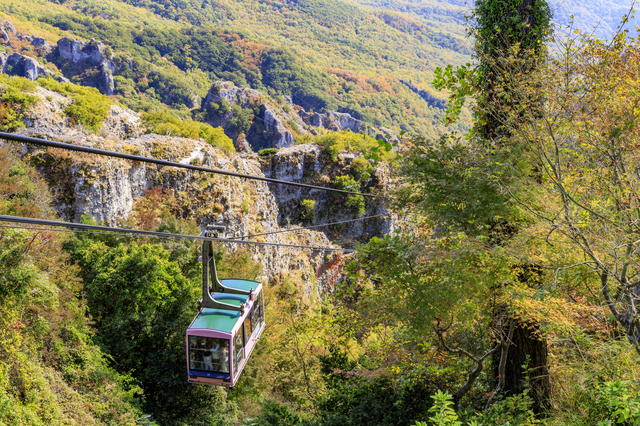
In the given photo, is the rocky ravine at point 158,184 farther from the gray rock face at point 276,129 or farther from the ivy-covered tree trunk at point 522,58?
the gray rock face at point 276,129

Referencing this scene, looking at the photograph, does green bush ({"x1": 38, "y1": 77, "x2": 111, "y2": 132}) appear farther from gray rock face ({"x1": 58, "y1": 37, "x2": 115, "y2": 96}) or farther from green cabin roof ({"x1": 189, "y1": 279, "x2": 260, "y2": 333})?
gray rock face ({"x1": 58, "y1": 37, "x2": 115, "y2": 96})

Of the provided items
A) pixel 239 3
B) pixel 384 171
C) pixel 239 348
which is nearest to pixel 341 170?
pixel 384 171

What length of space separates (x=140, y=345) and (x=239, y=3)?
568 ft

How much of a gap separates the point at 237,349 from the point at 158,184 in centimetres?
1369

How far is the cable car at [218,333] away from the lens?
25.3ft

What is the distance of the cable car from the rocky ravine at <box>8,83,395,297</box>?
11155 mm

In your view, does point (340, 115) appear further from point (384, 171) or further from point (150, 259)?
point (150, 259)

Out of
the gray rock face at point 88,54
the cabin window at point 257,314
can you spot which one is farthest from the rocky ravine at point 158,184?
the gray rock face at point 88,54

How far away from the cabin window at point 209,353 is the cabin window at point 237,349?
0.56 ft

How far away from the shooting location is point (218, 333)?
7.61 metres

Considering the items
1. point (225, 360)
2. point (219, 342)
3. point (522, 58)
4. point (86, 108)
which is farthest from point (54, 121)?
point (522, 58)

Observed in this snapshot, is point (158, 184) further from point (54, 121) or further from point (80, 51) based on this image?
point (80, 51)

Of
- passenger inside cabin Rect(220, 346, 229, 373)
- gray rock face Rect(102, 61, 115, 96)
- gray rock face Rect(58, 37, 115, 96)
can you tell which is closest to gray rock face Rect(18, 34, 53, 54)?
gray rock face Rect(58, 37, 115, 96)

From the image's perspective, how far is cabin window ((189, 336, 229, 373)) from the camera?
7832 mm
